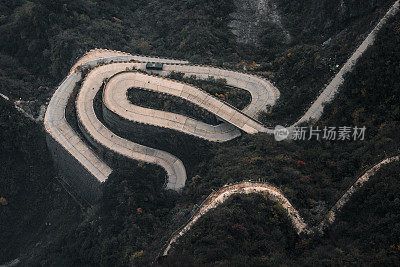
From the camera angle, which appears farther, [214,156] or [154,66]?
[154,66]

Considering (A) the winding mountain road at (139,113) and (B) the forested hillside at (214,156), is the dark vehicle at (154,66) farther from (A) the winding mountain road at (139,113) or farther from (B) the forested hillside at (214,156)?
(B) the forested hillside at (214,156)

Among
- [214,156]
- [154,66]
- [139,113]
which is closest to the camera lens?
[214,156]

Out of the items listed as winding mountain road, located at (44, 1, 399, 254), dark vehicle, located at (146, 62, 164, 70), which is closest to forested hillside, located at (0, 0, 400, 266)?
winding mountain road, located at (44, 1, 399, 254)

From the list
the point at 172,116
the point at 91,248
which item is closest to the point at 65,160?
the point at 91,248

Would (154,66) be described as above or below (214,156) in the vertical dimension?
above

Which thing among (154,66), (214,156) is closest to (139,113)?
(154,66)

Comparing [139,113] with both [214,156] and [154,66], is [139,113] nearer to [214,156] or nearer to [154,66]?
[154,66]

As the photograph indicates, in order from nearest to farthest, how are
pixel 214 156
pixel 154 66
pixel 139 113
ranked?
pixel 214 156, pixel 139 113, pixel 154 66

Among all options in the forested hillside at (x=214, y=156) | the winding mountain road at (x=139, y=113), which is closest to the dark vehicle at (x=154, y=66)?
the winding mountain road at (x=139, y=113)

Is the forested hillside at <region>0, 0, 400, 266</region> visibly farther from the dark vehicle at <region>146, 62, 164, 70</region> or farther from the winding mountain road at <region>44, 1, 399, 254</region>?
the dark vehicle at <region>146, 62, 164, 70</region>

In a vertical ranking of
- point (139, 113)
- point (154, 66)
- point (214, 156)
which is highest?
point (154, 66)

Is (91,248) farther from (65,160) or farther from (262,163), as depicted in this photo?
(262,163)
